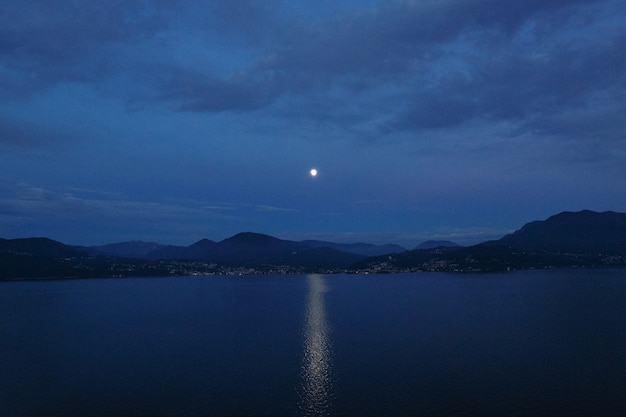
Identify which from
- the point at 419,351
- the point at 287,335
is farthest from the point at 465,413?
the point at 287,335

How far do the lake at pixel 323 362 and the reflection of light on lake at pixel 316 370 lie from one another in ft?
0.82

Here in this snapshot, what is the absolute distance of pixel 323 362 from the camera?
7156 cm

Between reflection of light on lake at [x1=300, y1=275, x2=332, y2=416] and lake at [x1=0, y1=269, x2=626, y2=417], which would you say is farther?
reflection of light on lake at [x1=300, y1=275, x2=332, y2=416]

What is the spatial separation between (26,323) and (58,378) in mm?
67290

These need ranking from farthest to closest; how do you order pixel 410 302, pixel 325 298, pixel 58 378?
pixel 325 298, pixel 410 302, pixel 58 378

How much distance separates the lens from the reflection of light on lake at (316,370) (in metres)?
52.8

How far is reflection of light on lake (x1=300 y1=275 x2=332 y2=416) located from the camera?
52844 mm

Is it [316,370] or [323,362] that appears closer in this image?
[316,370]

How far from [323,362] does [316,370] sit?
492 cm

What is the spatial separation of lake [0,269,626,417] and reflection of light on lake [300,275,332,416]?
9.8 inches

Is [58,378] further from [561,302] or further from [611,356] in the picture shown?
[561,302]

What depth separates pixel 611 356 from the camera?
70.9 meters

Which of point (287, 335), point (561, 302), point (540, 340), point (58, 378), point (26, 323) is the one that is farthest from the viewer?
point (561, 302)

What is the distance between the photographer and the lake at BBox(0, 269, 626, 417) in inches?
2053
